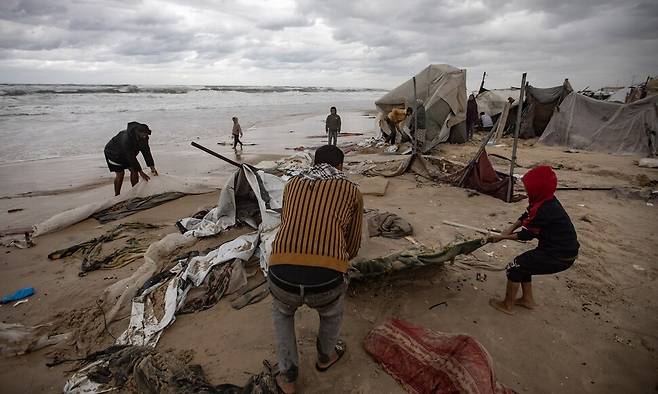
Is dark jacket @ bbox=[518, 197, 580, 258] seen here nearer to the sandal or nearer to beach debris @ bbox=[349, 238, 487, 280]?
beach debris @ bbox=[349, 238, 487, 280]

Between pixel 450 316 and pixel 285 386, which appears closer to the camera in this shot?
pixel 285 386

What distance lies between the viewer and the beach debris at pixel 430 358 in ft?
6.73

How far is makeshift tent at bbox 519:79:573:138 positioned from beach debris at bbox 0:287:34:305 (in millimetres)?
14891

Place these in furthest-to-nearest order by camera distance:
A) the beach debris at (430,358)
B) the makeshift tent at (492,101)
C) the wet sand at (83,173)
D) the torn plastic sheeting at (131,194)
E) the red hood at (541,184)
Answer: the makeshift tent at (492,101) < the wet sand at (83,173) < the torn plastic sheeting at (131,194) < the red hood at (541,184) < the beach debris at (430,358)

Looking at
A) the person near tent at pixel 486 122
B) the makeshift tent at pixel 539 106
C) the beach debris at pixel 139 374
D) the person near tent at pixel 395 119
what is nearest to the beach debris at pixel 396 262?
the beach debris at pixel 139 374

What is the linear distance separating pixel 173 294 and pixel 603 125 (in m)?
13.2

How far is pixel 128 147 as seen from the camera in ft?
19.3

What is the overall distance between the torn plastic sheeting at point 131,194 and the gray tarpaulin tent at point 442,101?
6.92m

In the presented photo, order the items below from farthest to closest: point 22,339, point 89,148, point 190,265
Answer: point 89,148, point 190,265, point 22,339

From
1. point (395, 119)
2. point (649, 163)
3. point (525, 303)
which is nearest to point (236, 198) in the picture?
point (525, 303)

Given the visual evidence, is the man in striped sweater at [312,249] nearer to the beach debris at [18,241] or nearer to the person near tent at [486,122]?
the beach debris at [18,241]

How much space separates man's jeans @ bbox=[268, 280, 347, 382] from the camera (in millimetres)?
2000

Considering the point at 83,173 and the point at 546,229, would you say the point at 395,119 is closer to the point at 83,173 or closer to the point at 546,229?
the point at 83,173

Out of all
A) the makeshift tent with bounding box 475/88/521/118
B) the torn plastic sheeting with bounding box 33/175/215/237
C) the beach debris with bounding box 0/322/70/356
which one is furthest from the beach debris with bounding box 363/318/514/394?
the makeshift tent with bounding box 475/88/521/118
